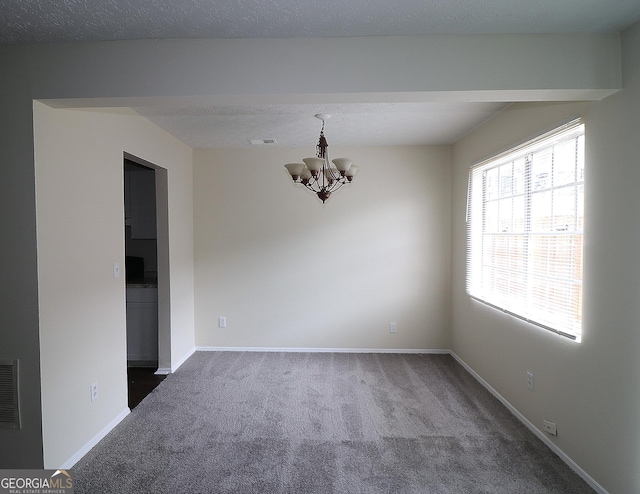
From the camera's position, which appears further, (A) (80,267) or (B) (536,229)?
(B) (536,229)

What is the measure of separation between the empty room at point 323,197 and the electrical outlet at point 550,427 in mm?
51

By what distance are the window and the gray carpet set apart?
896mm

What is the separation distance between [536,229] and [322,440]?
2.23 m

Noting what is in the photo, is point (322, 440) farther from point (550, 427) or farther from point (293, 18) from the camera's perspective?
point (293, 18)

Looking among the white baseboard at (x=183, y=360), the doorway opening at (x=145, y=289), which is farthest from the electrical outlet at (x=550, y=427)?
the white baseboard at (x=183, y=360)

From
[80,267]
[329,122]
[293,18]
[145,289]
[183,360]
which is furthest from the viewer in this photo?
[183,360]

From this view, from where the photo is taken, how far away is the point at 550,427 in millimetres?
2527

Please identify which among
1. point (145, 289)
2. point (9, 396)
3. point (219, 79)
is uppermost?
point (219, 79)

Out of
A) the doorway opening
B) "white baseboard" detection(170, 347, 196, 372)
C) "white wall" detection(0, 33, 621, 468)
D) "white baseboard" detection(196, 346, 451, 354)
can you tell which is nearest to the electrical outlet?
"white baseboard" detection(196, 346, 451, 354)

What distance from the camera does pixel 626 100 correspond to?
192 centimetres

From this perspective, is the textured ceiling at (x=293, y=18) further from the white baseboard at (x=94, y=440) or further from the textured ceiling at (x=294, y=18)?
the white baseboard at (x=94, y=440)
